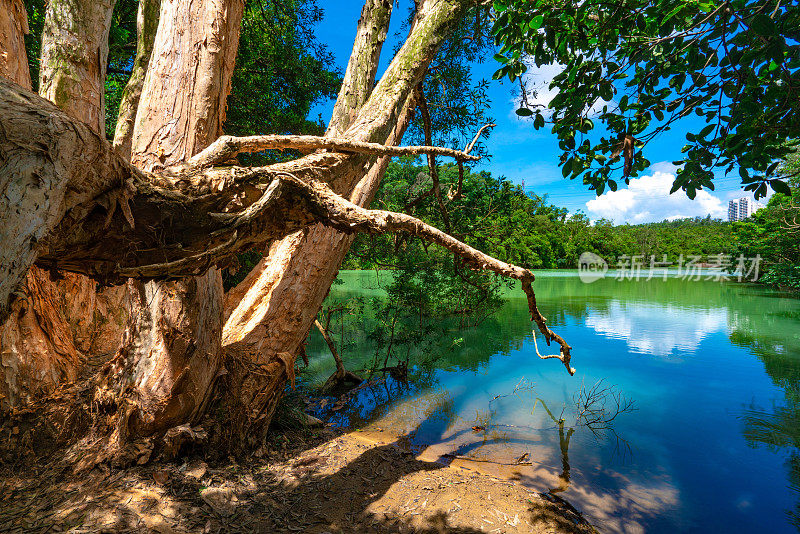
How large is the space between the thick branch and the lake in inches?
133

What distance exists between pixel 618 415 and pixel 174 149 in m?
6.42

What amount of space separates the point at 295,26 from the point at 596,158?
5997 millimetres


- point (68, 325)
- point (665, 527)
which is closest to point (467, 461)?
point (665, 527)

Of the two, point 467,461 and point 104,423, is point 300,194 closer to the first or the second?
point 104,423

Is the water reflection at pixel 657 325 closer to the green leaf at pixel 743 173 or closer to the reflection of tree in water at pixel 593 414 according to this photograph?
the reflection of tree in water at pixel 593 414

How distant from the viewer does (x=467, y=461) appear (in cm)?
394

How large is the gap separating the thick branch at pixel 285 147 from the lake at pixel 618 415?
3.37 metres

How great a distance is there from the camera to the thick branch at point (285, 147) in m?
1.50

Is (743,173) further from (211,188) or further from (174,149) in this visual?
(174,149)

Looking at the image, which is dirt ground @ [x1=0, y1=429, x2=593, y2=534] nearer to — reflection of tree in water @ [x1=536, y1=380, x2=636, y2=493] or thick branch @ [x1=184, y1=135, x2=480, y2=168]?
reflection of tree in water @ [x1=536, y1=380, x2=636, y2=493]

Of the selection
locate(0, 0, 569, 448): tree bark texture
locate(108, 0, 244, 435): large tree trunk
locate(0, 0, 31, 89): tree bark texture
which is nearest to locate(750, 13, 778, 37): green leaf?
locate(0, 0, 569, 448): tree bark texture

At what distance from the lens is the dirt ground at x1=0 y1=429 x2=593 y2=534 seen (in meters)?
1.84

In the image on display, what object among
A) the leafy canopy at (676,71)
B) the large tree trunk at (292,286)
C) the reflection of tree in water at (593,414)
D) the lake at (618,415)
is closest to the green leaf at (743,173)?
the leafy canopy at (676,71)

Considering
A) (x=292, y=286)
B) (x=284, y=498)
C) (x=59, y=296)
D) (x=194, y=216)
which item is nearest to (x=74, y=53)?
(x=59, y=296)
